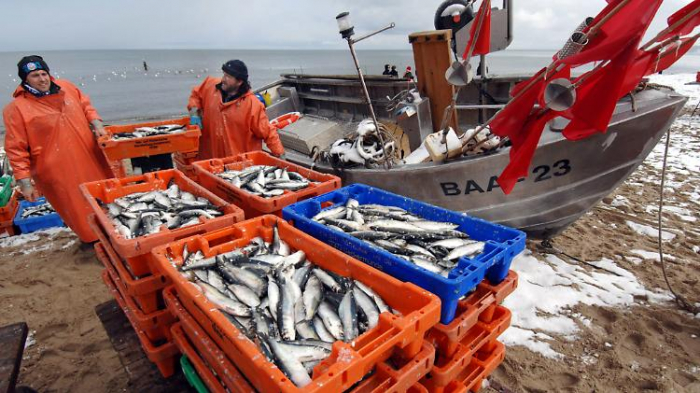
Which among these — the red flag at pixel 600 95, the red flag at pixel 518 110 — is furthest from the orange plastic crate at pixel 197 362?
the red flag at pixel 600 95

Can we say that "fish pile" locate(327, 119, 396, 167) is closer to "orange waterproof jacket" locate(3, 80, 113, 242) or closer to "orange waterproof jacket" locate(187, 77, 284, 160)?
"orange waterproof jacket" locate(187, 77, 284, 160)

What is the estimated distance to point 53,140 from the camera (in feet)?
15.5

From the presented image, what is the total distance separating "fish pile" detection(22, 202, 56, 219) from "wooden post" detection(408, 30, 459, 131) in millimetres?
6434

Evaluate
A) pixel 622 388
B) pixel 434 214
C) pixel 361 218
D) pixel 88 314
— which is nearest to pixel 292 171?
pixel 361 218

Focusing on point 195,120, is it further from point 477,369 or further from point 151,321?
point 477,369

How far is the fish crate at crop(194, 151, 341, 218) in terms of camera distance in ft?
10.1

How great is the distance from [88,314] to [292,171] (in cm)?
273

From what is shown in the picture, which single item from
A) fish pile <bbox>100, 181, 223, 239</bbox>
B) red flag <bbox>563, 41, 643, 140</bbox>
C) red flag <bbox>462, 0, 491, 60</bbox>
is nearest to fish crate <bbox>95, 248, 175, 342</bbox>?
fish pile <bbox>100, 181, 223, 239</bbox>

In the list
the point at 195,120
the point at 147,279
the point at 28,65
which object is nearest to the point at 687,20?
the point at 147,279

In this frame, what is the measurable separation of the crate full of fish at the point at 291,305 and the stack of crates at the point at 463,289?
0.50ft

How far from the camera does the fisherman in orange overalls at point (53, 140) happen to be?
442cm

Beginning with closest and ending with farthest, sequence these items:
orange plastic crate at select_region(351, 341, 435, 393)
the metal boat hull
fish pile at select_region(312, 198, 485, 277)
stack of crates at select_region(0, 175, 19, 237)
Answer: orange plastic crate at select_region(351, 341, 435, 393), fish pile at select_region(312, 198, 485, 277), the metal boat hull, stack of crates at select_region(0, 175, 19, 237)

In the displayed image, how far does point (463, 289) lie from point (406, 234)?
72cm

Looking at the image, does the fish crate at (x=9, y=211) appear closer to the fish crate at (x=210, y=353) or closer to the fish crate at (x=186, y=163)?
the fish crate at (x=186, y=163)
